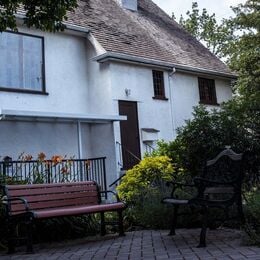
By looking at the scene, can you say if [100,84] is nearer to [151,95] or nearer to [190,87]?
[151,95]

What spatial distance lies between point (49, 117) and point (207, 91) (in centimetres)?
916

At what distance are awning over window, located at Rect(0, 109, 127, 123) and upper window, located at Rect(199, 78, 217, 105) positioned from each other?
6.38 metres

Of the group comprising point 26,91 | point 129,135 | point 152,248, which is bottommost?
point 152,248

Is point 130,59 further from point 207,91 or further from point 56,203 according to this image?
point 56,203

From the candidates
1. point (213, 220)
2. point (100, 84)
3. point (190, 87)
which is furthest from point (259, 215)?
point (190, 87)

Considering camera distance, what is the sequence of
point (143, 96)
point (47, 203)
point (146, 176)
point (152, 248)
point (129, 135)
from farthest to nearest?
point (143, 96)
point (129, 135)
point (146, 176)
point (47, 203)
point (152, 248)

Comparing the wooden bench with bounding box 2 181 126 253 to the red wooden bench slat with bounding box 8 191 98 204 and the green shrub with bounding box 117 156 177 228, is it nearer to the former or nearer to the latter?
the red wooden bench slat with bounding box 8 191 98 204

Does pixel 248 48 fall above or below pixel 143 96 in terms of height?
above

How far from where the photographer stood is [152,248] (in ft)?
19.8

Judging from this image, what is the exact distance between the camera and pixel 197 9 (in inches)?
1522

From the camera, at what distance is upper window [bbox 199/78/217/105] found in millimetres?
19672

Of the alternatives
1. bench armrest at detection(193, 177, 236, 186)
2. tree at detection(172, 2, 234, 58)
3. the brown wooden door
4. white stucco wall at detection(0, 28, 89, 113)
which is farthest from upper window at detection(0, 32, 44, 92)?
tree at detection(172, 2, 234, 58)

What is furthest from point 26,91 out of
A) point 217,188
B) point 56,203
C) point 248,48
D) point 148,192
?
point 248,48

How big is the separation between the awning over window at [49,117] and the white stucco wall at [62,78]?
0.80 metres
